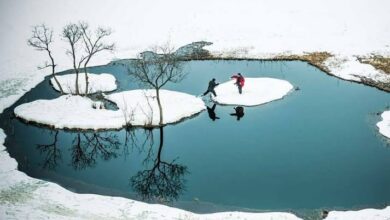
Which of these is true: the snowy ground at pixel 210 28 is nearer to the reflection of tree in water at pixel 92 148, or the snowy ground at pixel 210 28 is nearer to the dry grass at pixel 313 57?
the dry grass at pixel 313 57

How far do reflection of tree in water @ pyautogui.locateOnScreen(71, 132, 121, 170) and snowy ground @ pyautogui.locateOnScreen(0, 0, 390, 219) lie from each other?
3479mm

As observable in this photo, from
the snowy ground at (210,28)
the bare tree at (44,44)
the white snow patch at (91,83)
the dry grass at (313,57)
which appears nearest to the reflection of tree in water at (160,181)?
the snowy ground at (210,28)

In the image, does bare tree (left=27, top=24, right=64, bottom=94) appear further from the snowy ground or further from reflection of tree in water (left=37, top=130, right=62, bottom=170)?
reflection of tree in water (left=37, top=130, right=62, bottom=170)

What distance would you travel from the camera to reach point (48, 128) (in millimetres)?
29812

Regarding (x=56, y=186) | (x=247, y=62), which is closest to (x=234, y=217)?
(x=56, y=186)

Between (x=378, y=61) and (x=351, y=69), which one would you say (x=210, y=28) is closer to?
(x=351, y=69)

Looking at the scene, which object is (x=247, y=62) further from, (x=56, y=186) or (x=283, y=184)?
(x=56, y=186)

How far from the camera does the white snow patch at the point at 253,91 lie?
1278 inches

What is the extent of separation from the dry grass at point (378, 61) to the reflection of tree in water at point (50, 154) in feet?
86.9

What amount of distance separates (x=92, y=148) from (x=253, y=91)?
13.4 meters

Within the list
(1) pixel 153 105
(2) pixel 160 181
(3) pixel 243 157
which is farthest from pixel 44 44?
(3) pixel 243 157

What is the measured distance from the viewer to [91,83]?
37031 mm

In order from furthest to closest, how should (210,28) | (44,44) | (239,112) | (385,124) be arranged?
1. (210,28)
2. (44,44)
3. (239,112)
4. (385,124)

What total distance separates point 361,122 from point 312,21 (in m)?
27.1
